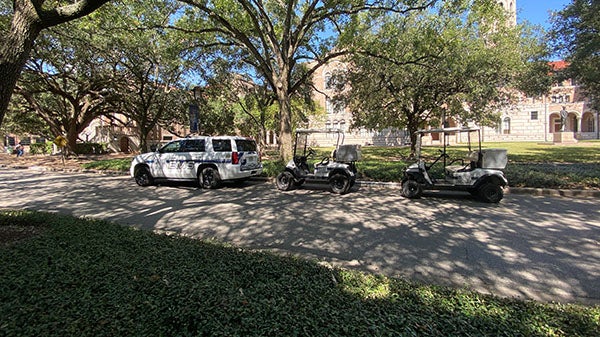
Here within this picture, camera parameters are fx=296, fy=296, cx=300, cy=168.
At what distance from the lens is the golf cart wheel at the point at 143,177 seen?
11672 millimetres

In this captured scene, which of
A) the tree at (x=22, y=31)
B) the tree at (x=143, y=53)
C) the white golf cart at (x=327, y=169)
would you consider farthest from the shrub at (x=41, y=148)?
the tree at (x=22, y=31)

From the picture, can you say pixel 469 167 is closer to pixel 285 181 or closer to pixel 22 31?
pixel 285 181

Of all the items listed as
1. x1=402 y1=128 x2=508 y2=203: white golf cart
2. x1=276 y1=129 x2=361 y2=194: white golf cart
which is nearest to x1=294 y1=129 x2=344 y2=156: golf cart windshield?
x1=276 y1=129 x2=361 y2=194: white golf cart

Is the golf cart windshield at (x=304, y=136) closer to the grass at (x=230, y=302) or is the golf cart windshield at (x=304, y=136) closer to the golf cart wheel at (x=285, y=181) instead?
the golf cart wheel at (x=285, y=181)

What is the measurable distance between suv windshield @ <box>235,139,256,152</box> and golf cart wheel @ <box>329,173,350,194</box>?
358cm

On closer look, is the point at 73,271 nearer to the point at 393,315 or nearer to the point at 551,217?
the point at 393,315

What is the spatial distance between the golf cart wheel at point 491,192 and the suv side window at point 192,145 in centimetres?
919

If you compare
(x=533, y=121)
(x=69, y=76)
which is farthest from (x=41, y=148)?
(x=533, y=121)

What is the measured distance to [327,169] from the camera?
9.84 m

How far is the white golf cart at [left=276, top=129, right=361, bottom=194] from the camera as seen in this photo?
960 cm

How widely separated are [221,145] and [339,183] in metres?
4.57

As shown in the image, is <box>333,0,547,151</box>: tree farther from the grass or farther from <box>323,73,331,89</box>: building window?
the grass

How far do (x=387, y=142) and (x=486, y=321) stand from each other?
48.3 m

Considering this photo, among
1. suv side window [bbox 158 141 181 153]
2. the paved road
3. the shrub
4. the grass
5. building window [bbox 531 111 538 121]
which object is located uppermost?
building window [bbox 531 111 538 121]
